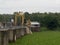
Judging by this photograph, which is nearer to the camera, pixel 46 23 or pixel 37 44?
pixel 37 44

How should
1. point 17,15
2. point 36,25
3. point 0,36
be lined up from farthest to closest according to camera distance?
point 36,25 → point 17,15 → point 0,36

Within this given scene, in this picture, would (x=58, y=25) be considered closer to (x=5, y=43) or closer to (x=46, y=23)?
(x=46, y=23)

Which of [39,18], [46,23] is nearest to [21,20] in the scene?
[46,23]

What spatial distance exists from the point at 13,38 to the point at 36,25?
60.0ft

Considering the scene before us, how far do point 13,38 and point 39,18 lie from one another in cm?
2651

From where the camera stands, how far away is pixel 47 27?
3881cm

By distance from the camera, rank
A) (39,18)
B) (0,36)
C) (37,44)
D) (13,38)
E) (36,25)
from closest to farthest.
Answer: (0,36) → (37,44) → (13,38) → (36,25) → (39,18)

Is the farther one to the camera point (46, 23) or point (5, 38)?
point (46, 23)

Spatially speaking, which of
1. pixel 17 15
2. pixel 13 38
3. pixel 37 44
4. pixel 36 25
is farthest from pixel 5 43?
pixel 36 25

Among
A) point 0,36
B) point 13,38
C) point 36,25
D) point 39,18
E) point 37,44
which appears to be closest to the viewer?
point 0,36

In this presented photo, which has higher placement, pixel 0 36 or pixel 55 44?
pixel 0 36

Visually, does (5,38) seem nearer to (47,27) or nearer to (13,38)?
(13,38)

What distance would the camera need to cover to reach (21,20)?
110ft

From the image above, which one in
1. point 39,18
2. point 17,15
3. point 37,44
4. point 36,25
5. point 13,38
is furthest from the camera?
point 39,18
